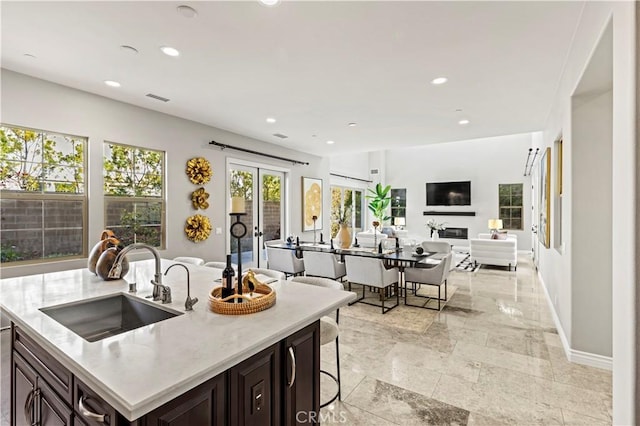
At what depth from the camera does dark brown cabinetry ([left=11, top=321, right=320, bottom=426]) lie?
1.10m

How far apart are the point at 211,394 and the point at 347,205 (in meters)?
10.5

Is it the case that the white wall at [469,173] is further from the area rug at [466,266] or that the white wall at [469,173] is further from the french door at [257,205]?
the french door at [257,205]

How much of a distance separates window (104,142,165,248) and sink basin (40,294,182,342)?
9.16 feet

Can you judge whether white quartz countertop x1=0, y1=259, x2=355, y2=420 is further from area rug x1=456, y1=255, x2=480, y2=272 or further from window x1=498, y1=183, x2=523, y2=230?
window x1=498, y1=183, x2=523, y2=230

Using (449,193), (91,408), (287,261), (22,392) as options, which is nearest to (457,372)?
(91,408)

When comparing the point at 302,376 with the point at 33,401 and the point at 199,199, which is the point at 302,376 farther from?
the point at 199,199

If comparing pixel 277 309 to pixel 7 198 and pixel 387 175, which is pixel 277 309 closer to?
pixel 7 198

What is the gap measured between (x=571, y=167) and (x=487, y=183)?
9.02 m

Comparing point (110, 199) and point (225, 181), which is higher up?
point (225, 181)

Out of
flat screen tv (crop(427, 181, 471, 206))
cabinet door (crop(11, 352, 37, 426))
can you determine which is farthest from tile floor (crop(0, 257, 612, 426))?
flat screen tv (crop(427, 181, 471, 206))

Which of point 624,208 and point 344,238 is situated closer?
point 624,208

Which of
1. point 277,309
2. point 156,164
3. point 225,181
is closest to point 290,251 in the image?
point 225,181

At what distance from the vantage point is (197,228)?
5.20 meters

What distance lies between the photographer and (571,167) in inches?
111
